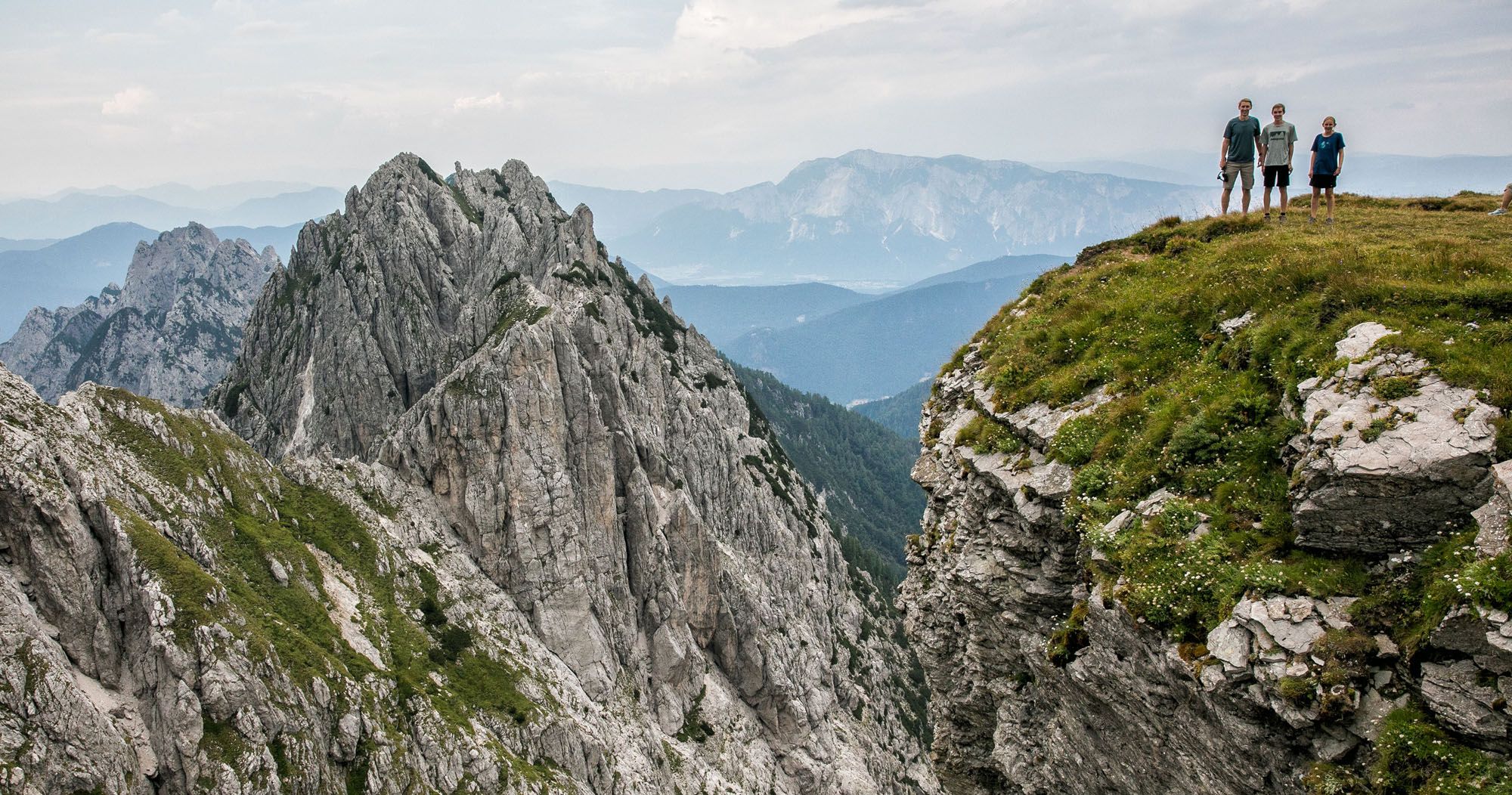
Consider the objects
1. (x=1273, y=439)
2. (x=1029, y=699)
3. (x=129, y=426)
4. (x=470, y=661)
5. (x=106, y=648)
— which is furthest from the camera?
(x=470, y=661)

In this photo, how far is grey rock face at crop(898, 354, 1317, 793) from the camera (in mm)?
11766

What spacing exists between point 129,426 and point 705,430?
6612 cm

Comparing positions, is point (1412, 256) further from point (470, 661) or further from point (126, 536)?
point (470, 661)

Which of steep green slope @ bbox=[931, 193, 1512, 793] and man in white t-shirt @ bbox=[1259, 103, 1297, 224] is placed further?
man in white t-shirt @ bbox=[1259, 103, 1297, 224]

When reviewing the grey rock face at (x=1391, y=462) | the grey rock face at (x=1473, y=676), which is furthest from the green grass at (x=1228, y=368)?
the grey rock face at (x=1473, y=676)

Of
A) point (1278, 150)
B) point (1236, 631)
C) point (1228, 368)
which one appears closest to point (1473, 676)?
point (1236, 631)

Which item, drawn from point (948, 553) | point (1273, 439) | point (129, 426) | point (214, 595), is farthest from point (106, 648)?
point (1273, 439)

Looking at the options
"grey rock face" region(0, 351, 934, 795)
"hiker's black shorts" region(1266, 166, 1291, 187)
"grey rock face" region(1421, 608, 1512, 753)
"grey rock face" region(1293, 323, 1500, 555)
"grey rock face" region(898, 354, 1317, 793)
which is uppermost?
"hiker's black shorts" region(1266, 166, 1291, 187)

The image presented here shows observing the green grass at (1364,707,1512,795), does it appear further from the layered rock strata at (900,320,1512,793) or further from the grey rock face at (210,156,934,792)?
the grey rock face at (210,156,934,792)

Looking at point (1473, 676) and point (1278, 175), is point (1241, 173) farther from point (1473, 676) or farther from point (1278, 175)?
point (1473, 676)

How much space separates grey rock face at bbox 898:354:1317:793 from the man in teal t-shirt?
10954 millimetres

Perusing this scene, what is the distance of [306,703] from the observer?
1620 inches

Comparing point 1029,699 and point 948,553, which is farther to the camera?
point 948,553

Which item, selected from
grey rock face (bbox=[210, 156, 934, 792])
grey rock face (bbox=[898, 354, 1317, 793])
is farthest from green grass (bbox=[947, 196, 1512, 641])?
grey rock face (bbox=[210, 156, 934, 792])
